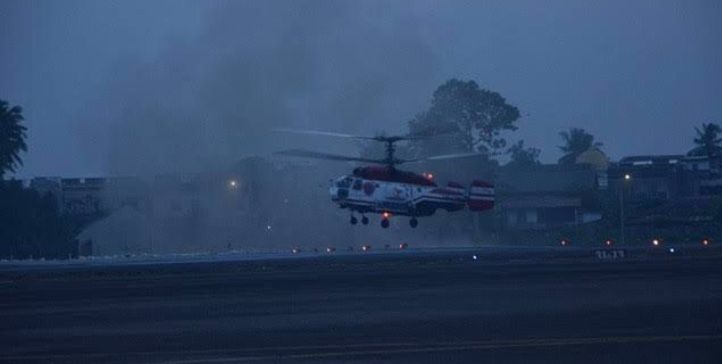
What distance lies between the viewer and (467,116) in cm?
7850

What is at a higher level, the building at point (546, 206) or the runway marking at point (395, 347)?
the building at point (546, 206)

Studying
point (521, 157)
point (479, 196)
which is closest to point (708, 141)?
point (521, 157)

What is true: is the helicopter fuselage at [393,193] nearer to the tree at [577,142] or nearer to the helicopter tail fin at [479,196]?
the helicopter tail fin at [479,196]

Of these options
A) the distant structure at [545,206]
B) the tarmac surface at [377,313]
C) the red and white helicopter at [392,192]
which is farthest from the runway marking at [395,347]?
the distant structure at [545,206]

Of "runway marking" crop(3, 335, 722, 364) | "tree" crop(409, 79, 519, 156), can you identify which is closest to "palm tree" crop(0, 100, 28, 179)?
"tree" crop(409, 79, 519, 156)

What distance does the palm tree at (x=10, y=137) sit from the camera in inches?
2879

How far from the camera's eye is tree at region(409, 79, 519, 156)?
75188 mm

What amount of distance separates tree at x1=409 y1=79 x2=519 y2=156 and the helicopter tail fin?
27997mm

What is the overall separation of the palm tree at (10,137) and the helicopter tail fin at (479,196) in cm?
3568

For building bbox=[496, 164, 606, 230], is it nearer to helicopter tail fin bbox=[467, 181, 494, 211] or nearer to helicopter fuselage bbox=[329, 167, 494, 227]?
helicopter tail fin bbox=[467, 181, 494, 211]

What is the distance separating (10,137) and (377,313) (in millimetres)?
54869

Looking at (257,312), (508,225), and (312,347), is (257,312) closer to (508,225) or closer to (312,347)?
(312,347)

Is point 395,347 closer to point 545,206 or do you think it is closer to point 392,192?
point 392,192

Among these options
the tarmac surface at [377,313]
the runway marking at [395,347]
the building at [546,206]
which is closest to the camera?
the runway marking at [395,347]
